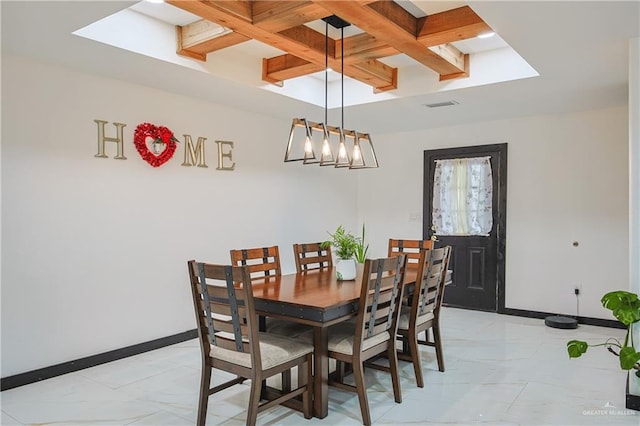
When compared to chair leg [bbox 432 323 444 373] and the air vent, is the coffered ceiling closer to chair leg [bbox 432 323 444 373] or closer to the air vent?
the air vent

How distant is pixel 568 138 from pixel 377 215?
269cm

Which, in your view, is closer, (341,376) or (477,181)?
(341,376)

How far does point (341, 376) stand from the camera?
3344mm

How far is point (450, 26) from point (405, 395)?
2.62 metres

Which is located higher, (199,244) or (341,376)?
(199,244)

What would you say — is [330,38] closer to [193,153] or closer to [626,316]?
[193,153]

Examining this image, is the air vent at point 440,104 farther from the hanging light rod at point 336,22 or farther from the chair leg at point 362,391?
the chair leg at point 362,391

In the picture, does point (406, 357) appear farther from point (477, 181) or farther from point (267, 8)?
point (477, 181)

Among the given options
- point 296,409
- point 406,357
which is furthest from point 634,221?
point 296,409

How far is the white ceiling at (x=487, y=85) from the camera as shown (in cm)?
264

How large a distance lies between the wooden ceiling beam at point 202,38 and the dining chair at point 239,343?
1.83m

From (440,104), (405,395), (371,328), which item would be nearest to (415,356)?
(405,395)

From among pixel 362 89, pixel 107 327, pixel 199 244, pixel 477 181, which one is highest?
pixel 362 89

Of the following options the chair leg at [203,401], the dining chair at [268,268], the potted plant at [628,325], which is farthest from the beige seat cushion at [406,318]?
the chair leg at [203,401]
